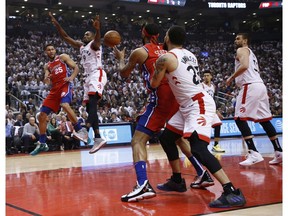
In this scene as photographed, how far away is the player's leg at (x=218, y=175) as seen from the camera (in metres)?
3.54

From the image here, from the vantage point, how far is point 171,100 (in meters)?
4.36

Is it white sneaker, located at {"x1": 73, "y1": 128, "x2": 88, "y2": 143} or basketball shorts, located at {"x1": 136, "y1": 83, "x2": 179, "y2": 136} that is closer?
basketball shorts, located at {"x1": 136, "y1": 83, "x2": 179, "y2": 136}

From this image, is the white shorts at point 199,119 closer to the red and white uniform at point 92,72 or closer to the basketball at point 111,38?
the basketball at point 111,38

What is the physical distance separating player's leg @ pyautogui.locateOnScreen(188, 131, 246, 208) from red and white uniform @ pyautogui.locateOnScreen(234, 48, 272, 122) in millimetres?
2811

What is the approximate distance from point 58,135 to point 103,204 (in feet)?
26.0

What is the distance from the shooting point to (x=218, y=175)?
12.0 feet

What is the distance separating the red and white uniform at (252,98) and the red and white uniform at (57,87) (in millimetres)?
2994

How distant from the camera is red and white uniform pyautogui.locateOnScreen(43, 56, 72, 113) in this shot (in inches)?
270

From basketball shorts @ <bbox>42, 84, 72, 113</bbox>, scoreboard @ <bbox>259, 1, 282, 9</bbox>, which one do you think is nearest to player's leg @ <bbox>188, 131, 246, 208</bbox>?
basketball shorts @ <bbox>42, 84, 72, 113</bbox>

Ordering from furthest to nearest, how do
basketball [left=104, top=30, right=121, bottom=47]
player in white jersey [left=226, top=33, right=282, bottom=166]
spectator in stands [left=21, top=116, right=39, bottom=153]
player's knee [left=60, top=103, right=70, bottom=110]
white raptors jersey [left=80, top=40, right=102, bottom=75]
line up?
spectator in stands [left=21, top=116, right=39, bottom=153] → player's knee [left=60, top=103, right=70, bottom=110] → white raptors jersey [left=80, top=40, right=102, bottom=75] → player in white jersey [left=226, top=33, right=282, bottom=166] → basketball [left=104, top=30, right=121, bottom=47]

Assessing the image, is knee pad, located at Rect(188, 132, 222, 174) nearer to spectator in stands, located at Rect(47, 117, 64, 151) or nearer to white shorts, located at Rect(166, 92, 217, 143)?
white shorts, located at Rect(166, 92, 217, 143)

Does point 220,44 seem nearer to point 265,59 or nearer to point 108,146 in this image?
point 265,59

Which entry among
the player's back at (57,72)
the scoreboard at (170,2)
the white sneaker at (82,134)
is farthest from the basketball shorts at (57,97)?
the scoreboard at (170,2)
